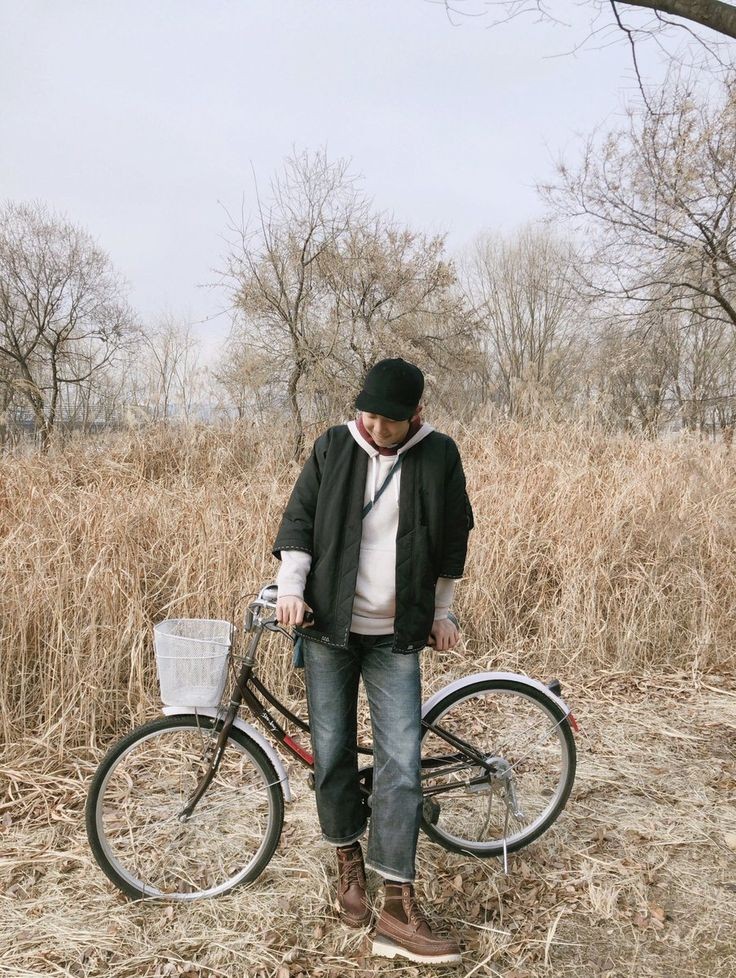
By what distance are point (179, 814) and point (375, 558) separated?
1.10 m

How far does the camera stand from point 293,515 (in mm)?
2025

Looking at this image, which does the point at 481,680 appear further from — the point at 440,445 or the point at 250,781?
the point at 250,781

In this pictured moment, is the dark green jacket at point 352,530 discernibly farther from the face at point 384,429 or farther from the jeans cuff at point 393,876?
the jeans cuff at point 393,876

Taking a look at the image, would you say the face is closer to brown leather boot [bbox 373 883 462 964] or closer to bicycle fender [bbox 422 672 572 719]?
bicycle fender [bbox 422 672 572 719]

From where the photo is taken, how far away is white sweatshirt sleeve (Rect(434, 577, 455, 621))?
2.11m

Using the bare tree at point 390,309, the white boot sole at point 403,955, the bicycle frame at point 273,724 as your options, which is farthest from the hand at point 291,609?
the bare tree at point 390,309

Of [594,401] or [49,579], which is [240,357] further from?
[49,579]

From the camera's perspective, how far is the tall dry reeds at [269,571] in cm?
335

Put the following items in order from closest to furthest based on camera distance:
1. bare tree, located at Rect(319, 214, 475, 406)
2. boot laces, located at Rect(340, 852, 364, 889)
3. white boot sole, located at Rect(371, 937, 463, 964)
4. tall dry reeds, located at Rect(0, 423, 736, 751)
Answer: white boot sole, located at Rect(371, 937, 463, 964)
boot laces, located at Rect(340, 852, 364, 889)
tall dry reeds, located at Rect(0, 423, 736, 751)
bare tree, located at Rect(319, 214, 475, 406)

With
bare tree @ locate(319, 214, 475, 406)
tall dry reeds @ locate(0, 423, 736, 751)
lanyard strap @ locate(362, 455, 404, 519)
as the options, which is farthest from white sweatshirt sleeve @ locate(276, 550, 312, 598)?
bare tree @ locate(319, 214, 475, 406)

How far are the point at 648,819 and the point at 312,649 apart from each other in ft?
5.68

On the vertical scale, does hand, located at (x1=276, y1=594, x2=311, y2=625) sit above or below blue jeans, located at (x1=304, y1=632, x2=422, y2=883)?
above

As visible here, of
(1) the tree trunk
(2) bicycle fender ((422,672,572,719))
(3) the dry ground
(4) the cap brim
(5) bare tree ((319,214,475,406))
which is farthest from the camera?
(5) bare tree ((319,214,475,406))

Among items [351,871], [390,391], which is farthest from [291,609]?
[351,871]
